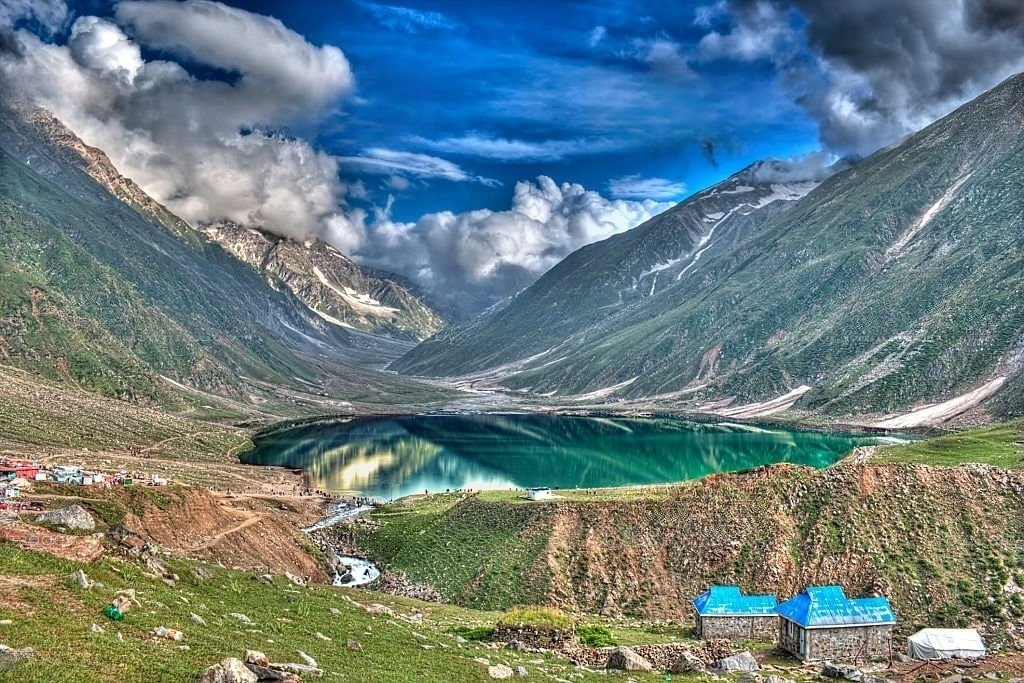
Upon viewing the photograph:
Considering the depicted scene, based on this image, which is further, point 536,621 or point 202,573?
point 536,621

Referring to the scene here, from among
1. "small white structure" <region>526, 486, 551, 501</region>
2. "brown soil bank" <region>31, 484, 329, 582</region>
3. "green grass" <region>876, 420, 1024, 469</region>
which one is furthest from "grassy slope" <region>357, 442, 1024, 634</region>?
"green grass" <region>876, 420, 1024, 469</region>

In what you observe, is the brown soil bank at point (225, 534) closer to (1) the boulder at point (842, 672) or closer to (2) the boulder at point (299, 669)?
(2) the boulder at point (299, 669)

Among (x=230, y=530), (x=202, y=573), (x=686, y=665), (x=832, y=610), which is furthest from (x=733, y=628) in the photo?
(x=230, y=530)

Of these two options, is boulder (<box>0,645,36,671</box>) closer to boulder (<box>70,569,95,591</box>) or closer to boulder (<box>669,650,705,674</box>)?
boulder (<box>70,569,95,591</box>)

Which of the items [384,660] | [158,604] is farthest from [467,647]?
[158,604]

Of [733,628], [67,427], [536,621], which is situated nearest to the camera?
[536,621]

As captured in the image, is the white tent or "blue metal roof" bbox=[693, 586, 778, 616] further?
"blue metal roof" bbox=[693, 586, 778, 616]

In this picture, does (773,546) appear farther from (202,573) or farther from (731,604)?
(202,573)
